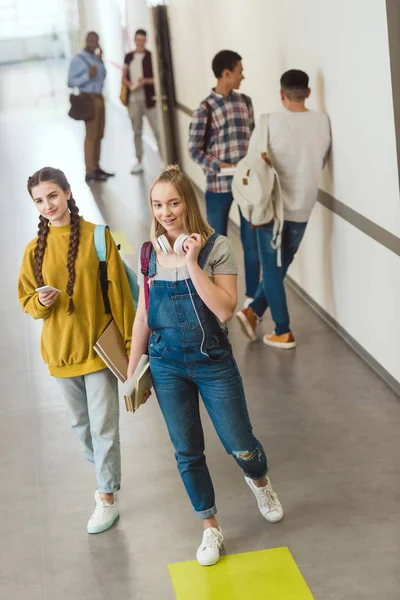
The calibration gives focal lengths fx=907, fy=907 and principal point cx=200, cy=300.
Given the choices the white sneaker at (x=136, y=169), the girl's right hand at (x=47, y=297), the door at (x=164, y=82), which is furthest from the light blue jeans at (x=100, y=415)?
the white sneaker at (x=136, y=169)

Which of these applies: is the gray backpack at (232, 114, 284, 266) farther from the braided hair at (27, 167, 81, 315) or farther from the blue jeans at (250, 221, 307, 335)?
the braided hair at (27, 167, 81, 315)

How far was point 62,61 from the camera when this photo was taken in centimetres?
3092

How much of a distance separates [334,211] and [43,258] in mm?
2700

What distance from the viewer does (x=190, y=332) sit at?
3424 mm

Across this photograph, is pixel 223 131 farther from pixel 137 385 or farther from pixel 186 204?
pixel 137 385

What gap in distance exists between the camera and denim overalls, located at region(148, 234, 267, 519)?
342cm

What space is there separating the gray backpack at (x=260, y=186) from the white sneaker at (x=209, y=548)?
7.93 feet

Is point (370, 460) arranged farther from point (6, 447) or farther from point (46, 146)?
point (46, 146)

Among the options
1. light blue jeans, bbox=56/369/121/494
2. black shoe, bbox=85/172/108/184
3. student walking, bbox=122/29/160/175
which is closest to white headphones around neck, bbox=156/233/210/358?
light blue jeans, bbox=56/369/121/494

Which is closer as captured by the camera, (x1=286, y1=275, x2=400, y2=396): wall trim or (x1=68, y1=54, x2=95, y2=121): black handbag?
(x1=286, y1=275, x2=400, y2=396): wall trim

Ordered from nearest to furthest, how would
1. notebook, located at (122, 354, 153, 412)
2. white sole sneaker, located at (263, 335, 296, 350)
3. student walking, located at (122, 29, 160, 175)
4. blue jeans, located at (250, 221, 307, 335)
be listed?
notebook, located at (122, 354, 153, 412) < blue jeans, located at (250, 221, 307, 335) < white sole sneaker, located at (263, 335, 296, 350) < student walking, located at (122, 29, 160, 175)

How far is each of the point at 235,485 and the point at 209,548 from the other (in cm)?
69

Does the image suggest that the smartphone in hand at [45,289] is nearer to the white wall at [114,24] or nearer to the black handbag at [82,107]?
the black handbag at [82,107]

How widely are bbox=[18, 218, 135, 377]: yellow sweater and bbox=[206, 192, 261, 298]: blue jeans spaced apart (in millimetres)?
2798
